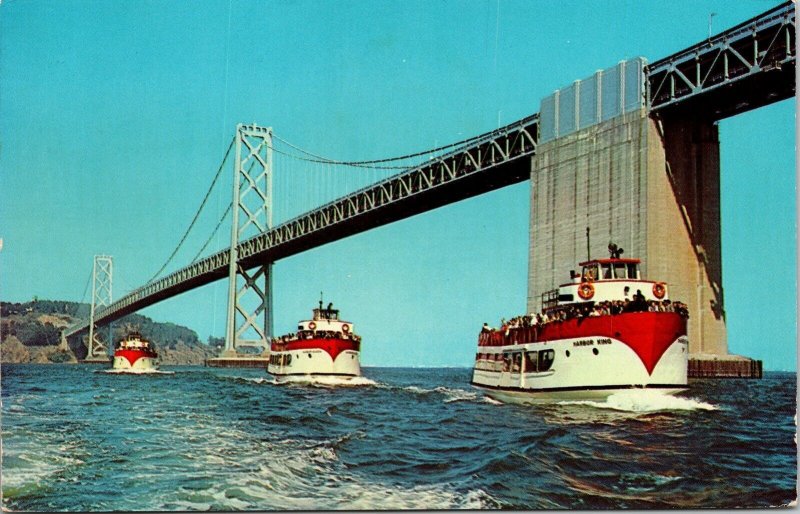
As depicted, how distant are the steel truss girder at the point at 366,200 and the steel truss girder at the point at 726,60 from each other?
10388 mm

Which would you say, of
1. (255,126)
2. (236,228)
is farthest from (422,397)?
(255,126)

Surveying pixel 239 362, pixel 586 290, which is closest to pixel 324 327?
pixel 586 290

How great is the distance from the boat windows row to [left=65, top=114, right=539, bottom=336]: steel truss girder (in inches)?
816

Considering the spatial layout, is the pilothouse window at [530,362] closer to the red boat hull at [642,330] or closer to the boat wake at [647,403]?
the red boat hull at [642,330]

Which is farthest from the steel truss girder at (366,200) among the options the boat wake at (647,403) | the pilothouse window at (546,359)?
the boat wake at (647,403)

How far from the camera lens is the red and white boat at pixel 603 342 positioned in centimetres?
2561

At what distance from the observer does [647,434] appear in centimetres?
2000

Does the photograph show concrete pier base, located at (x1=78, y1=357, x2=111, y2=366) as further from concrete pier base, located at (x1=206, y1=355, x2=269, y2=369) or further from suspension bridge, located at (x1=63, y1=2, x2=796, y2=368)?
suspension bridge, located at (x1=63, y1=2, x2=796, y2=368)

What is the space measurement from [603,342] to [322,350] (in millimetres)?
23469

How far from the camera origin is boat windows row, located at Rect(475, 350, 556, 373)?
29328mm

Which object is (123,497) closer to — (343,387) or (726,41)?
(343,387)

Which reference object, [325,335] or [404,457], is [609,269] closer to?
[404,457]

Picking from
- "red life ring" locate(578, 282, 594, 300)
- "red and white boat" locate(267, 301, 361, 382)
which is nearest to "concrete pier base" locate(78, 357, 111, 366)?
"red and white boat" locate(267, 301, 361, 382)

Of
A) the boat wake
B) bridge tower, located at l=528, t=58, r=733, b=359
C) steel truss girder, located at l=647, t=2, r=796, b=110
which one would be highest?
steel truss girder, located at l=647, t=2, r=796, b=110
